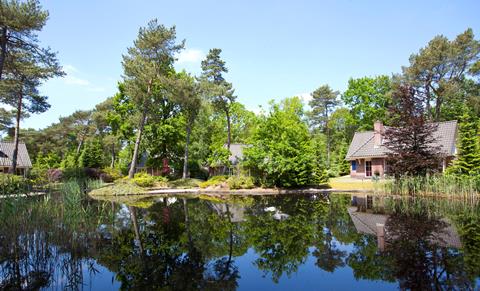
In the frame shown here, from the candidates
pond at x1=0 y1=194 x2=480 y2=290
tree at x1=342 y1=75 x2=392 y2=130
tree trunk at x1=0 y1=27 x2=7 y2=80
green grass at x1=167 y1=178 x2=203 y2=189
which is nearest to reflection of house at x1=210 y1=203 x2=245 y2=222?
pond at x1=0 y1=194 x2=480 y2=290

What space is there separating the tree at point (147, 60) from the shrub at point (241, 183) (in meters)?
8.30

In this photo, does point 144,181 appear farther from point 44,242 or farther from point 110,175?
point 44,242

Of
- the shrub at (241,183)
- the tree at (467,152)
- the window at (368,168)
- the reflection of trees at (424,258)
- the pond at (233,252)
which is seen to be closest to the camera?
the reflection of trees at (424,258)

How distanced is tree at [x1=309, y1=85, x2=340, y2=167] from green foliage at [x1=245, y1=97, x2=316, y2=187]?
947 inches

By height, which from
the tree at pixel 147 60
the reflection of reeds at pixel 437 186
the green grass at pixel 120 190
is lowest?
the green grass at pixel 120 190

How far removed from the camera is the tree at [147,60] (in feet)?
80.8

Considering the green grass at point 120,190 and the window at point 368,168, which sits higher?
the window at point 368,168

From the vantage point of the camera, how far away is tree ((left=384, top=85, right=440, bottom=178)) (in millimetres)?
16367

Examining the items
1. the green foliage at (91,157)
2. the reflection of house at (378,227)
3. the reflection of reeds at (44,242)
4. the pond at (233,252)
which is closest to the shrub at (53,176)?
the pond at (233,252)

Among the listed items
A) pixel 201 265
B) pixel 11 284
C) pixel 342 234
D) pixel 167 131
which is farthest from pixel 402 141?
pixel 167 131

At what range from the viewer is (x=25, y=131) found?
47.6 meters

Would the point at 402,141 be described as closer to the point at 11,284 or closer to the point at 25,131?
the point at 11,284

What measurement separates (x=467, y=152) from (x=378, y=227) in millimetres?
11503

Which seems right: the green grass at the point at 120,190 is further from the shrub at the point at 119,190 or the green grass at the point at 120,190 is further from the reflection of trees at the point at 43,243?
the reflection of trees at the point at 43,243
